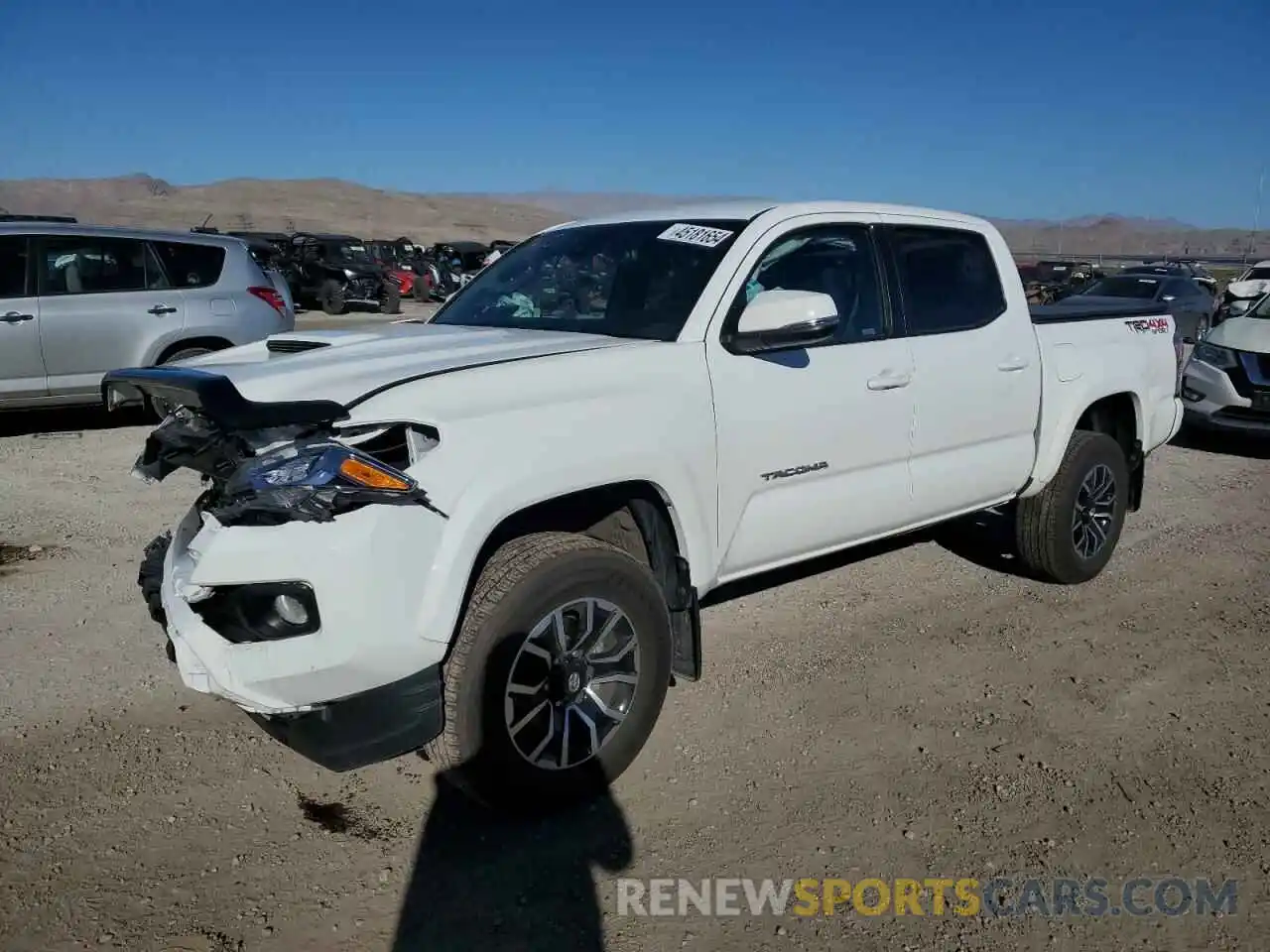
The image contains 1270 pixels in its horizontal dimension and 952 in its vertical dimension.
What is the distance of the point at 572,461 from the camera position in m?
3.01

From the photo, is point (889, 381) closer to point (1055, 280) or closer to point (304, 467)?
point (304, 467)

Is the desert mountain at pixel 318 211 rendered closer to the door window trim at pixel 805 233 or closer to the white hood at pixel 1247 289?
the white hood at pixel 1247 289

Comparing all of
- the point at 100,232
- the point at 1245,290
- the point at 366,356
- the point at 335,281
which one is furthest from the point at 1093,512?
the point at 335,281

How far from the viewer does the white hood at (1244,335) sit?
9156 millimetres

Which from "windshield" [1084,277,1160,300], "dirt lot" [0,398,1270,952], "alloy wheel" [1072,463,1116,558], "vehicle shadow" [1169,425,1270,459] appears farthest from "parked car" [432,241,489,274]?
"alloy wheel" [1072,463,1116,558]

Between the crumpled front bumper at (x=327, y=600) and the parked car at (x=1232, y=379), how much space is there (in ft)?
28.5

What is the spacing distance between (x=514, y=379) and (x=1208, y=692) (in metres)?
3.21

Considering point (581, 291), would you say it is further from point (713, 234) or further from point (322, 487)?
point (322, 487)

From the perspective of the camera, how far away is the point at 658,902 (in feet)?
9.28

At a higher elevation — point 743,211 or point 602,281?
point 743,211

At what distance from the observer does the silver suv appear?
27.2ft

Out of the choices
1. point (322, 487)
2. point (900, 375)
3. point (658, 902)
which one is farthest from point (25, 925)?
point (900, 375)

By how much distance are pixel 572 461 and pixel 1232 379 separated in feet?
27.7

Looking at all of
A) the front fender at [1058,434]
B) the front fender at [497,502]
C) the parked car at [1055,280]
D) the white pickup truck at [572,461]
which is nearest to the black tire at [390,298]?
the parked car at [1055,280]
